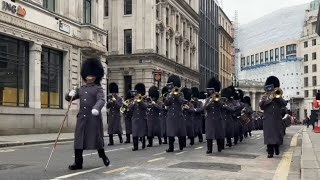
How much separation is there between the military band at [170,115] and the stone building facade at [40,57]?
905 centimetres

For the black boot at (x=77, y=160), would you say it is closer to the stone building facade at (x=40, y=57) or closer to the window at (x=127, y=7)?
the stone building facade at (x=40, y=57)

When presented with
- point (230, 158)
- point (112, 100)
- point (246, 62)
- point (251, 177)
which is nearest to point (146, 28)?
point (112, 100)

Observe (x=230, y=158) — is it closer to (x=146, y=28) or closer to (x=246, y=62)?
(x=146, y=28)

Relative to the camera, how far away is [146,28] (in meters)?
49.2

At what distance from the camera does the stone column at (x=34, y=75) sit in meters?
27.8

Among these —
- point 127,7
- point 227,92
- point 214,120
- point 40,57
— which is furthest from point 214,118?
point 127,7

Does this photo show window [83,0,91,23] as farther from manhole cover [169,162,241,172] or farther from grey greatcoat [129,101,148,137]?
manhole cover [169,162,241,172]

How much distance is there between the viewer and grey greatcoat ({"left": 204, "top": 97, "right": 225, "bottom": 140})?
47.1 feet

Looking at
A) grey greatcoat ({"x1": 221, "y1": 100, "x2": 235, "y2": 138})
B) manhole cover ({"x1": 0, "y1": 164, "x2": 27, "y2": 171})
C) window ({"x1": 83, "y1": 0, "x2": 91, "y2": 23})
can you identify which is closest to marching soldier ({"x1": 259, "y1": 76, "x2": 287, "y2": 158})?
grey greatcoat ({"x1": 221, "y1": 100, "x2": 235, "y2": 138})

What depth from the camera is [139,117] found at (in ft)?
51.7

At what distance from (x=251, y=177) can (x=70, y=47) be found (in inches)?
960

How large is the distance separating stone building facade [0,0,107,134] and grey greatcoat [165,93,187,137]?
41.0 feet

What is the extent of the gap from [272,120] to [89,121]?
17.6 ft

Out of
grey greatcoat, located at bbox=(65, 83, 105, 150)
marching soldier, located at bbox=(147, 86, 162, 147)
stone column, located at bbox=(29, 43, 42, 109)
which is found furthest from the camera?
stone column, located at bbox=(29, 43, 42, 109)
